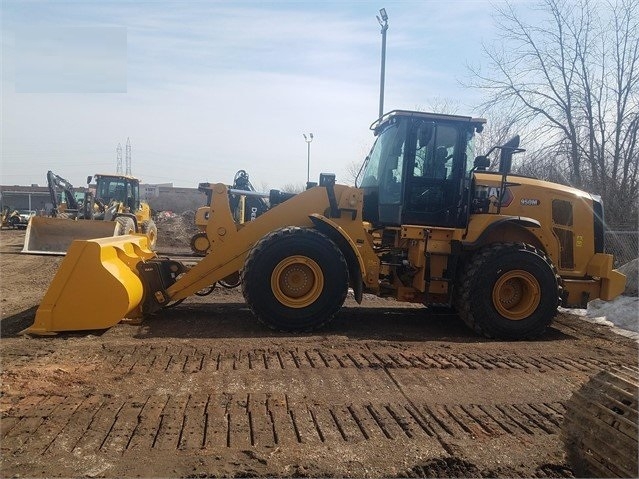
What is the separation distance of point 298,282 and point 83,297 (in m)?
2.54

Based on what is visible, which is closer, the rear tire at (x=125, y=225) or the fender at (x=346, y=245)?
the fender at (x=346, y=245)

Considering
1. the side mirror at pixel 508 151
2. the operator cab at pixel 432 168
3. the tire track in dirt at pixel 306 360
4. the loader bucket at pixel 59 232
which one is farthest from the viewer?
the loader bucket at pixel 59 232

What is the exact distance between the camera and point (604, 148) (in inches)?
609

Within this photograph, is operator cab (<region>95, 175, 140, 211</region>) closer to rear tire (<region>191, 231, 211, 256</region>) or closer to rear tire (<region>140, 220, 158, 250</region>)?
rear tire (<region>140, 220, 158, 250</region>)

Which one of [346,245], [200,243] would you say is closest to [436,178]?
[346,245]

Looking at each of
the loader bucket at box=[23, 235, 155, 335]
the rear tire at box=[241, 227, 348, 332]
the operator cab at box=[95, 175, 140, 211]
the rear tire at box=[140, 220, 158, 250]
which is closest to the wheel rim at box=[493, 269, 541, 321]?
the rear tire at box=[241, 227, 348, 332]

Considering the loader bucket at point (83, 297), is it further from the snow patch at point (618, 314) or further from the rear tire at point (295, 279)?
the snow patch at point (618, 314)

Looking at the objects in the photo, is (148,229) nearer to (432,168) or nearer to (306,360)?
(432,168)

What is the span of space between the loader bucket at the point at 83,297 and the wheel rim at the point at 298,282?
1825 millimetres

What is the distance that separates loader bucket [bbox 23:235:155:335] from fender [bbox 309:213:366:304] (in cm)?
253

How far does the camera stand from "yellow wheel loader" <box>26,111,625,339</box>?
656cm

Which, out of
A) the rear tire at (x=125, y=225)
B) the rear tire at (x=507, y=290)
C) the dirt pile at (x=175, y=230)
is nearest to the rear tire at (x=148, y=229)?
the rear tire at (x=125, y=225)

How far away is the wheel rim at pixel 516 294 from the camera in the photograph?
22.3ft

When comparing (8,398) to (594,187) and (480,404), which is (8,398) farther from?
(594,187)
